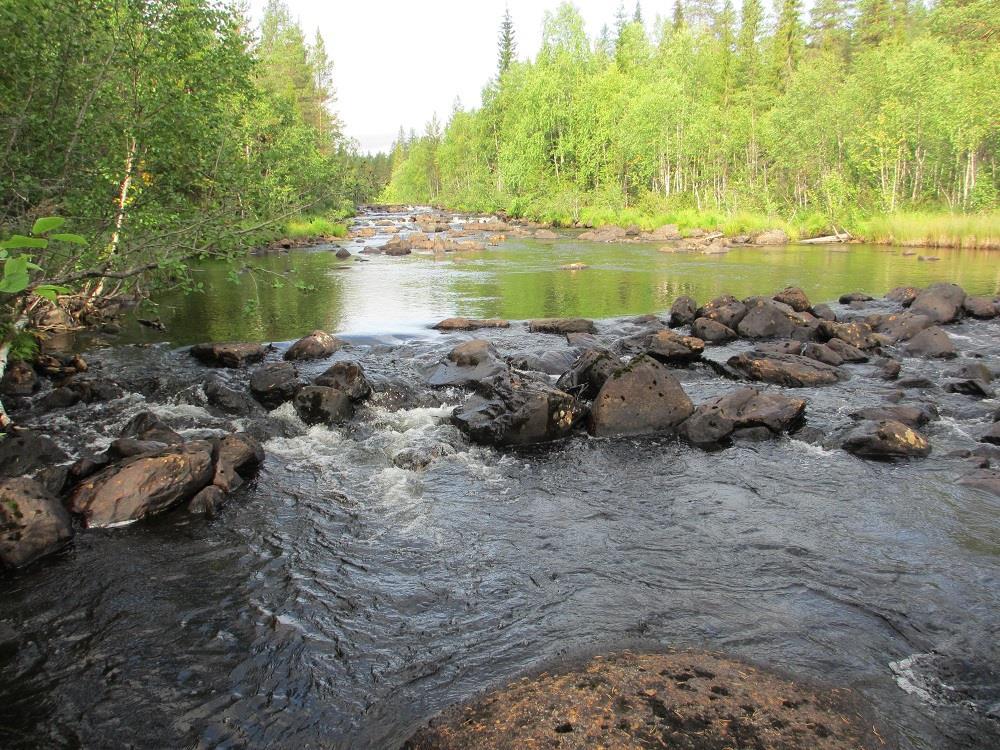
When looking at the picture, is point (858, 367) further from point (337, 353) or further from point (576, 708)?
point (576, 708)

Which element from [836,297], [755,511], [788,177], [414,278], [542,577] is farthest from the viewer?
[788,177]

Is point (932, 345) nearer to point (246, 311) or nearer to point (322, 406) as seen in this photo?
point (322, 406)

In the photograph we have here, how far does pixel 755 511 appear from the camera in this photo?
8.76 metres

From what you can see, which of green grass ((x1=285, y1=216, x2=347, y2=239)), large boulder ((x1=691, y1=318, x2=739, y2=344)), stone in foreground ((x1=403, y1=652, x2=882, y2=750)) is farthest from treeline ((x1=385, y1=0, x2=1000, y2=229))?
stone in foreground ((x1=403, y1=652, x2=882, y2=750))

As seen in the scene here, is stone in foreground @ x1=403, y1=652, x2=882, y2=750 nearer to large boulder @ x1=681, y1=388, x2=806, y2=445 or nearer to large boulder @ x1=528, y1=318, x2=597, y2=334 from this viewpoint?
large boulder @ x1=681, y1=388, x2=806, y2=445

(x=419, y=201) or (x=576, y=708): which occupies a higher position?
(x=419, y=201)

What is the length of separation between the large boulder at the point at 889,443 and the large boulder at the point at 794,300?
10.5 metres

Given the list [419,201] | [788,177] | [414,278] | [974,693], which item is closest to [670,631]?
[974,693]

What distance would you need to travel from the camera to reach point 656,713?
4496mm

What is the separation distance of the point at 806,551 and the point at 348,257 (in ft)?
116

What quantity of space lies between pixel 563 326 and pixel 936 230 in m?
31.2

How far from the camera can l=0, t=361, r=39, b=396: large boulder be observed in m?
13.2

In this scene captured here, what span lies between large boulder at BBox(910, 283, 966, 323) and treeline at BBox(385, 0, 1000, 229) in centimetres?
2668

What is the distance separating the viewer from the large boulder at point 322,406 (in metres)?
12.4
